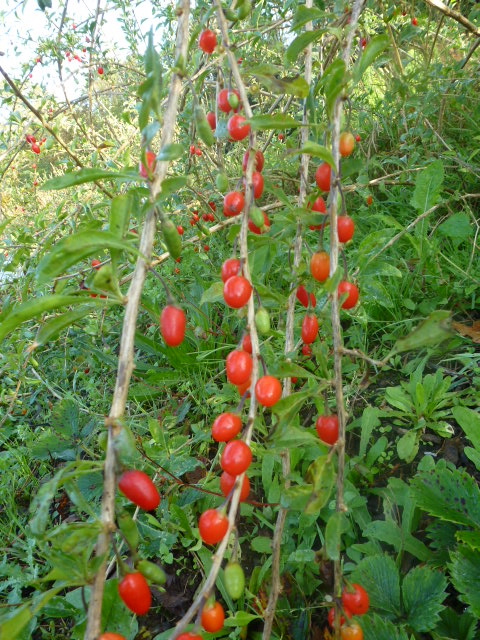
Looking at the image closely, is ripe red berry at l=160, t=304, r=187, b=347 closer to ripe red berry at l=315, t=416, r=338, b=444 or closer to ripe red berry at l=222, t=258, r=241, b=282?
ripe red berry at l=222, t=258, r=241, b=282

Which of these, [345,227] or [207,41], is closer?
[345,227]

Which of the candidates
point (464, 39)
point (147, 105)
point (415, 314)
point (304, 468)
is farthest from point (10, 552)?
point (464, 39)

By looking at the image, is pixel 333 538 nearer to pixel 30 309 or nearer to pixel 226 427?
pixel 226 427

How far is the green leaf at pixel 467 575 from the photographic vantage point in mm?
1009

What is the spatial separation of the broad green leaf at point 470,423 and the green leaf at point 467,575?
1.12 ft

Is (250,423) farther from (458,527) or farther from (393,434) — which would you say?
(393,434)

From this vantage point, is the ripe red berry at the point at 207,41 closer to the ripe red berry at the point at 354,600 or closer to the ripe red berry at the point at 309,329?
the ripe red berry at the point at 309,329

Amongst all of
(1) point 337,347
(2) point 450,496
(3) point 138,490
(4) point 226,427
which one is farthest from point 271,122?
(2) point 450,496

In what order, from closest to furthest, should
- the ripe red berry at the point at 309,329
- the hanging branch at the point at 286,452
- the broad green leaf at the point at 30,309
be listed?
the broad green leaf at the point at 30,309 → the hanging branch at the point at 286,452 → the ripe red berry at the point at 309,329

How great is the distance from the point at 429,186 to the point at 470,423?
1172 mm

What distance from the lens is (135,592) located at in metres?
0.67

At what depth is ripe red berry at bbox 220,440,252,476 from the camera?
0.73 metres

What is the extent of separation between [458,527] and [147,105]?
1.18m

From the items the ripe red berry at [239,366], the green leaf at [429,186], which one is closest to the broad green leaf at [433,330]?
the ripe red berry at [239,366]
